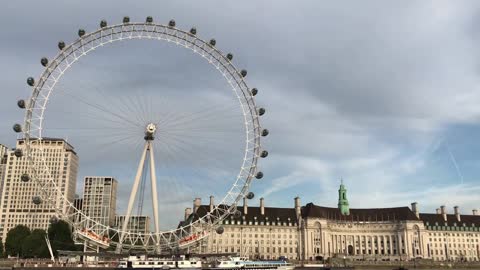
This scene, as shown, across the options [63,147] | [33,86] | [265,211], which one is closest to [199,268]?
[33,86]

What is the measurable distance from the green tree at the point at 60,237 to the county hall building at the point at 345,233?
35.1 metres

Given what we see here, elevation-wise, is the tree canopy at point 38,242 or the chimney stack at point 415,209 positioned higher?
the chimney stack at point 415,209

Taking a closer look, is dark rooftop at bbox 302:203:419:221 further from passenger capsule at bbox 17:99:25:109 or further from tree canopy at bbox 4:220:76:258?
passenger capsule at bbox 17:99:25:109

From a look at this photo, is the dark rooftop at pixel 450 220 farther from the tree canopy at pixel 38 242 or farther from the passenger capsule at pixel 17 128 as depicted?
the passenger capsule at pixel 17 128

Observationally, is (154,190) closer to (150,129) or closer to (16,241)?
(150,129)

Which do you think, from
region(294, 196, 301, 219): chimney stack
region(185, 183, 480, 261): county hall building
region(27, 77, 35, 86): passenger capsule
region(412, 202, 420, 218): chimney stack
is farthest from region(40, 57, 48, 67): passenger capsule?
region(412, 202, 420, 218): chimney stack

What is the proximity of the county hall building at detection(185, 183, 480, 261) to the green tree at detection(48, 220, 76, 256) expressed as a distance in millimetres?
35138

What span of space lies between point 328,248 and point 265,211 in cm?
2127

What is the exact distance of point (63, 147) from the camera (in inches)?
7475

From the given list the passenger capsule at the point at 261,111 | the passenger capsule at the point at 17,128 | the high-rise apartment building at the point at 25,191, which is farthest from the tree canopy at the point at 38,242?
the high-rise apartment building at the point at 25,191

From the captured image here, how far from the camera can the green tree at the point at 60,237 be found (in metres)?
101

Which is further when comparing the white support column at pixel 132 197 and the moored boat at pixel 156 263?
the moored boat at pixel 156 263

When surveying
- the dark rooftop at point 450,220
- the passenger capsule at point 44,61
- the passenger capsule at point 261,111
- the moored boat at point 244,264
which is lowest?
the moored boat at point 244,264

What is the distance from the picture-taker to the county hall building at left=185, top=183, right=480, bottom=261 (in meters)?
135
